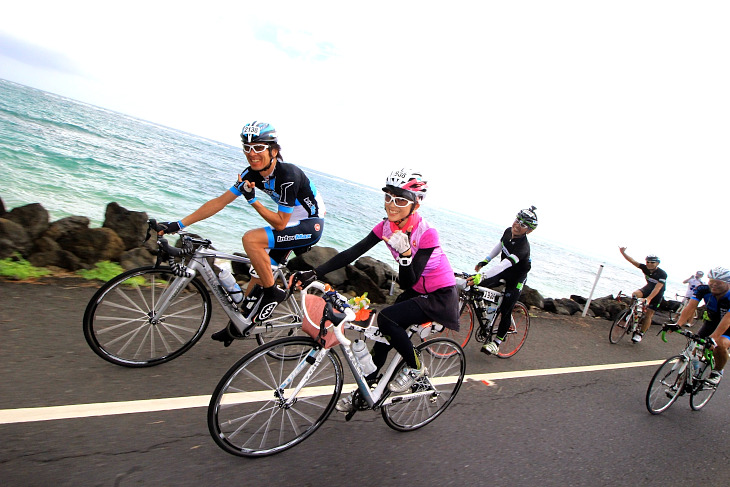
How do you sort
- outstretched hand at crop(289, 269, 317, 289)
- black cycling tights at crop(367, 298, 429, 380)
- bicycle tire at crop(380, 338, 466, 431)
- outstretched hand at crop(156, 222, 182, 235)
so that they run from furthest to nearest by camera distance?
outstretched hand at crop(156, 222, 182, 235) → bicycle tire at crop(380, 338, 466, 431) → black cycling tights at crop(367, 298, 429, 380) → outstretched hand at crop(289, 269, 317, 289)

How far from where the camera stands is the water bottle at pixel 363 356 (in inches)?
118

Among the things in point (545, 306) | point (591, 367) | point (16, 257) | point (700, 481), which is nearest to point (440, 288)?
point (700, 481)

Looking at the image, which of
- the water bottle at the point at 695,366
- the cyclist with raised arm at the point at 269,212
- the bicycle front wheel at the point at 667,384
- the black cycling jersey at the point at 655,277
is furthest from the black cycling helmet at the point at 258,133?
the black cycling jersey at the point at 655,277

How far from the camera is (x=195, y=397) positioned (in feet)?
11.0

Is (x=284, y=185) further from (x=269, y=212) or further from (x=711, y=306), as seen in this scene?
(x=711, y=306)

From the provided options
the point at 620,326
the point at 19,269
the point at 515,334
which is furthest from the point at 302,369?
the point at 620,326

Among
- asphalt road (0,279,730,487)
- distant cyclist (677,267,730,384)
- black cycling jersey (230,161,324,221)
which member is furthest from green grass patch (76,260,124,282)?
distant cyclist (677,267,730,384)

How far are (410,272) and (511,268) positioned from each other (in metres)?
3.62

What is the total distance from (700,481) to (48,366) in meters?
5.95

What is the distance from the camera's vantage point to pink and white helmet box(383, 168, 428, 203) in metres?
3.10

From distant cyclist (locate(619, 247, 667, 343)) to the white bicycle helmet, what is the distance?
3.54 m

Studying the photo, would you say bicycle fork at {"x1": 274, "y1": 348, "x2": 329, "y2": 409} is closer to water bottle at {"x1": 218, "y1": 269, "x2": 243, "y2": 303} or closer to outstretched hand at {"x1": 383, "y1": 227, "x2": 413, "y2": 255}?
outstretched hand at {"x1": 383, "y1": 227, "x2": 413, "y2": 255}

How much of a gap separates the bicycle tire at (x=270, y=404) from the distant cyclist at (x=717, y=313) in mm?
5075

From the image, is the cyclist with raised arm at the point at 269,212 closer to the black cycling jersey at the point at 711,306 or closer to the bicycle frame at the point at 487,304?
the bicycle frame at the point at 487,304
